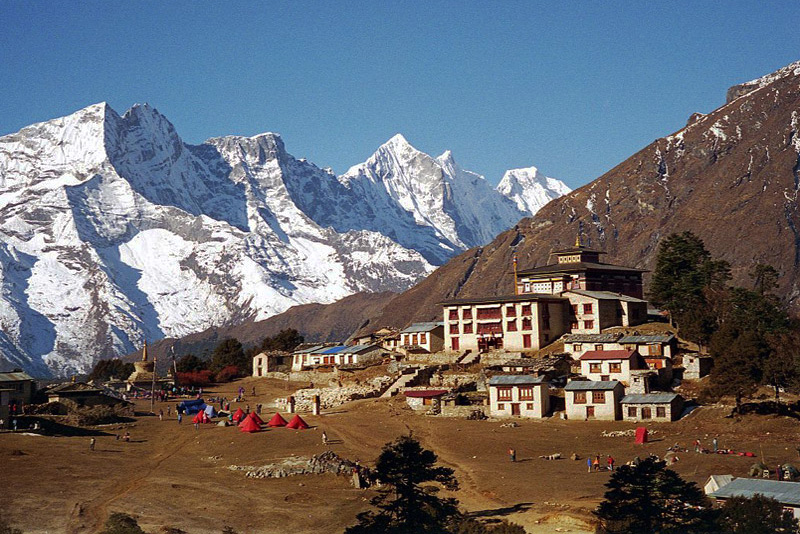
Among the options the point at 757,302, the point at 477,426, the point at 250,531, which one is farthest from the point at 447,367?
the point at 250,531

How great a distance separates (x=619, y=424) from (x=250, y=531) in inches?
1452

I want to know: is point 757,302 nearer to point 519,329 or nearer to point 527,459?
point 519,329

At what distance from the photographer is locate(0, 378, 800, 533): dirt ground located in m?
55.1

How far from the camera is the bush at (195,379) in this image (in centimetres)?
13100

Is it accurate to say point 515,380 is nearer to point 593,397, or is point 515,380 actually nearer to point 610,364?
point 593,397

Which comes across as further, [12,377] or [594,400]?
[12,377]

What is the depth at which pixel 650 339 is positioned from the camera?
92562mm

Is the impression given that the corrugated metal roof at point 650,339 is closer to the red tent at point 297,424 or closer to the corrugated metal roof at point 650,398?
the corrugated metal roof at point 650,398

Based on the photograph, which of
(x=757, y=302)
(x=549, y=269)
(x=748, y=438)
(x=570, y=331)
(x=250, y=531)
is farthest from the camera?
(x=549, y=269)

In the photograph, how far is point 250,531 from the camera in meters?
53.0

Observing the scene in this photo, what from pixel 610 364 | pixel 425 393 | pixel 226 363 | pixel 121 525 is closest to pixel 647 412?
pixel 610 364

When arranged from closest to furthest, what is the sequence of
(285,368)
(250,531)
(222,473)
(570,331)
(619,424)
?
(250,531), (222,473), (619,424), (570,331), (285,368)

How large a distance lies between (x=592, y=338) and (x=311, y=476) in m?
39.0

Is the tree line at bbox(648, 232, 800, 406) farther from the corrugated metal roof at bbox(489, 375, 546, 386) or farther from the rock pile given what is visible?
the rock pile
